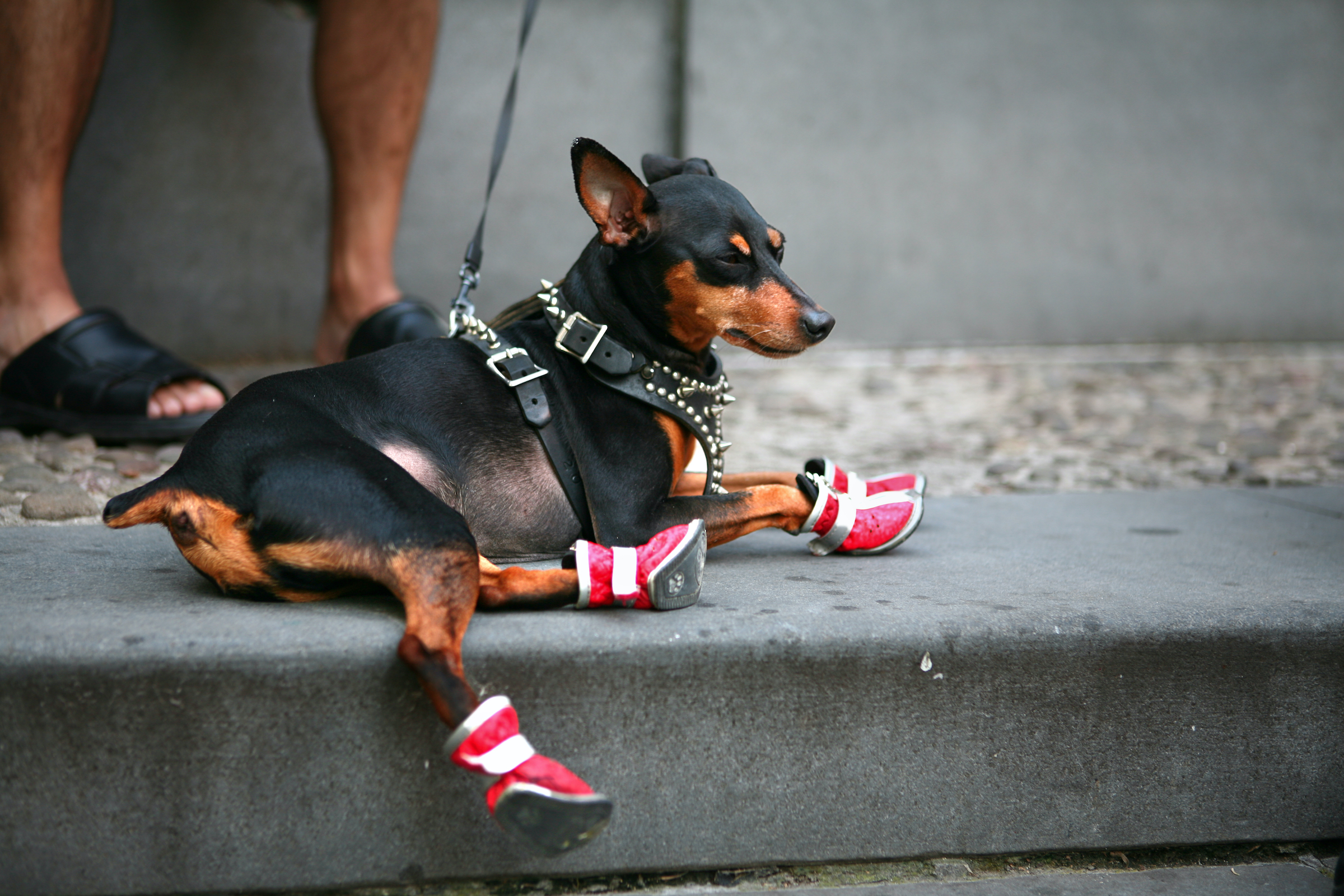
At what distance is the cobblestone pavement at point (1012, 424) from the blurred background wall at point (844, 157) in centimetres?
35

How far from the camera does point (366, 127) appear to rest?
3678 millimetres

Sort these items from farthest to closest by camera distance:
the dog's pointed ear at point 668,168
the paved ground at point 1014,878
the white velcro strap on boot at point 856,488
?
the dog's pointed ear at point 668,168 < the white velcro strap on boot at point 856,488 < the paved ground at point 1014,878

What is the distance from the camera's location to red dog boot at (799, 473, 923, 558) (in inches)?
84.5

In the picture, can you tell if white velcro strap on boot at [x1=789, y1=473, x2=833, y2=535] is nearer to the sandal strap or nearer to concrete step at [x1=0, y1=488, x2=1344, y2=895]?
concrete step at [x1=0, y1=488, x2=1344, y2=895]

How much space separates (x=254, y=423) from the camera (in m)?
1.75

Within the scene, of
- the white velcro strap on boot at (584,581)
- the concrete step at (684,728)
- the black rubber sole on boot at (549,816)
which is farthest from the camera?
the white velcro strap on boot at (584,581)

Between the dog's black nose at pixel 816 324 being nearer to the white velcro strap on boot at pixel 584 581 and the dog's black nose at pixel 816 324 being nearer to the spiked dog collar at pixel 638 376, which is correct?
the spiked dog collar at pixel 638 376

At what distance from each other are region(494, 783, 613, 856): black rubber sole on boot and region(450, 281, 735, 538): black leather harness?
70cm

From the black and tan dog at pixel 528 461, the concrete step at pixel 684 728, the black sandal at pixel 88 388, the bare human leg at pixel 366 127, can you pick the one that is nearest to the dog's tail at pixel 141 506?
the black and tan dog at pixel 528 461

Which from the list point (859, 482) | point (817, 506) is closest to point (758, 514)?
point (817, 506)

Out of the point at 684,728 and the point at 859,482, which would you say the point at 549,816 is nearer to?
the point at 684,728

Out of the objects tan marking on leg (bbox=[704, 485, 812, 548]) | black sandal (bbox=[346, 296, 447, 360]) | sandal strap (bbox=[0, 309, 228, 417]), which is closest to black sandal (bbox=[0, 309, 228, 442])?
sandal strap (bbox=[0, 309, 228, 417])

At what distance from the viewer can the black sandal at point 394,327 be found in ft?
11.0

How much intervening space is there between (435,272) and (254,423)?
361 cm
